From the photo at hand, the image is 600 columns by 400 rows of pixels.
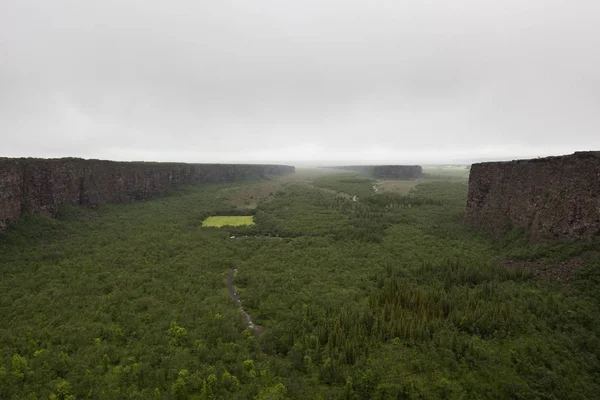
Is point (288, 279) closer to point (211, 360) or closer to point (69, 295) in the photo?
point (211, 360)

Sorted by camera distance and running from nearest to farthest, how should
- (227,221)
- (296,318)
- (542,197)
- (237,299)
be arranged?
(296,318), (237,299), (542,197), (227,221)

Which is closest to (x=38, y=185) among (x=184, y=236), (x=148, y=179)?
(x=184, y=236)

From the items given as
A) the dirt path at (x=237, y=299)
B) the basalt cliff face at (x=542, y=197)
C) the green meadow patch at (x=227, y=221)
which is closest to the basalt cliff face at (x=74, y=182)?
the green meadow patch at (x=227, y=221)

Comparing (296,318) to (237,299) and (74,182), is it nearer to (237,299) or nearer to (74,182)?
(237,299)

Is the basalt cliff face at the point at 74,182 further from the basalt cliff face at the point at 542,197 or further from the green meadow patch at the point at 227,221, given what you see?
the basalt cliff face at the point at 542,197

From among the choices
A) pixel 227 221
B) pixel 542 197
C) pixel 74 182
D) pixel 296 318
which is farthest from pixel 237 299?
pixel 74 182

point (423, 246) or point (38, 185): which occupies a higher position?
point (38, 185)
